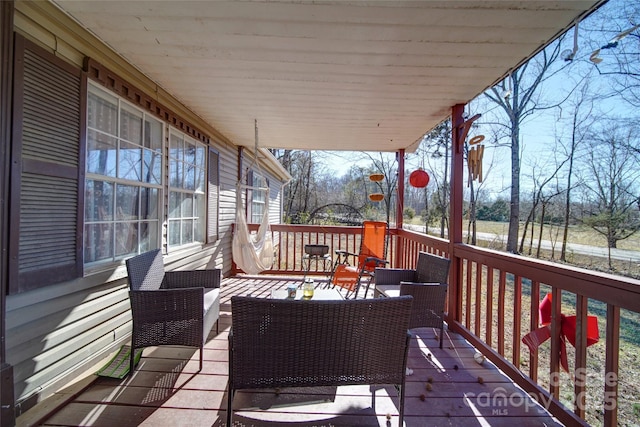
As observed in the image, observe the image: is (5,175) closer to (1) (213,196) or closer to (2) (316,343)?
(2) (316,343)

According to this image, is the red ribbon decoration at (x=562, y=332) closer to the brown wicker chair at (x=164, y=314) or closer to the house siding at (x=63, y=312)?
the brown wicker chair at (x=164, y=314)

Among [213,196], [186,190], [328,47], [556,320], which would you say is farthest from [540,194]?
[186,190]

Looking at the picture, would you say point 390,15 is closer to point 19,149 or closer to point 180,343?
point 19,149

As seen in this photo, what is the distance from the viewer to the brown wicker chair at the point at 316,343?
1.33 meters

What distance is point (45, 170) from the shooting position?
1785 mm

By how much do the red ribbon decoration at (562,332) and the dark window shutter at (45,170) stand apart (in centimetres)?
307

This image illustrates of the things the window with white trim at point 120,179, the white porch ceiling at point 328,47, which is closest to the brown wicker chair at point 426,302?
the white porch ceiling at point 328,47

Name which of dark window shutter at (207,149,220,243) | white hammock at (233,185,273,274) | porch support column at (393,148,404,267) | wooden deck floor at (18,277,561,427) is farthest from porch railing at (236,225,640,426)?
dark window shutter at (207,149,220,243)

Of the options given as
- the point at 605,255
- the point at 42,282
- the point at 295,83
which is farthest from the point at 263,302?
the point at 605,255

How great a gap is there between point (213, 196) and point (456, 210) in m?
3.39

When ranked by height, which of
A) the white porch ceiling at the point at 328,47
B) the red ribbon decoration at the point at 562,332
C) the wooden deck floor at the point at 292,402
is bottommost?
the wooden deck floor at the point at 292,402

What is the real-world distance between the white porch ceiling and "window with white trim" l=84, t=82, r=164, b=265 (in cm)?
46

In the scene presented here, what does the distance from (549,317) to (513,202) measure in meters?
9.16

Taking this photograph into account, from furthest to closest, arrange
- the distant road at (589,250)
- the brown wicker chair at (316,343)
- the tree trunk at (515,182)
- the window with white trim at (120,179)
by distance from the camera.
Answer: the tree trunk at (515,182)
the distant road at (589,250)
the window with white trim at (120,179)
the brown wicker chair at (316,343)
